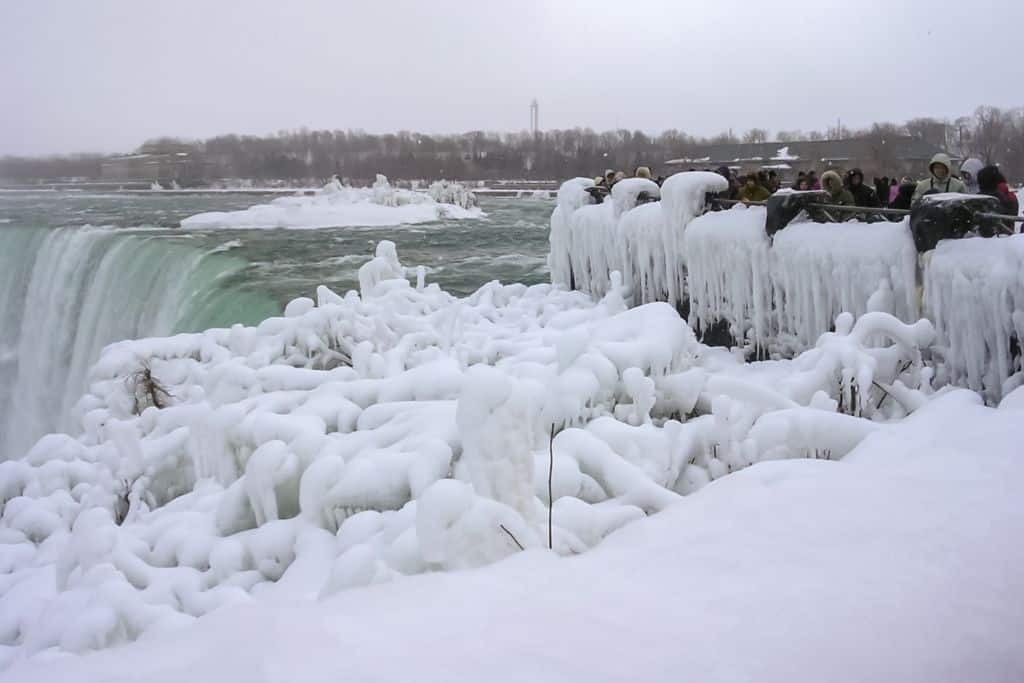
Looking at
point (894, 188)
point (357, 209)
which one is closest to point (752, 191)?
point (894, 188)

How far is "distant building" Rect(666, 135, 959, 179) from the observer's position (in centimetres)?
3373

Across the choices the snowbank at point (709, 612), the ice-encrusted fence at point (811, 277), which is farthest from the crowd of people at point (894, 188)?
the snowbank at point (709, 612)

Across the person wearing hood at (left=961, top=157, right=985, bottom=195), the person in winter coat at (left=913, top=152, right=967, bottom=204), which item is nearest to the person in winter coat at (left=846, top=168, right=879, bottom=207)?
the person wearing hood at (left=961, top=157, right=985, bottom=195)

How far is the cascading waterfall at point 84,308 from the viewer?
50.8ft

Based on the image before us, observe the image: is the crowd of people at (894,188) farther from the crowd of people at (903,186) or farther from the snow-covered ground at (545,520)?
the snow-covered ground at (545,520)

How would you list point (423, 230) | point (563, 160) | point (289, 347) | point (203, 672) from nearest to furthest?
1. point (203, 672)
2. point (289, 347)
3. point (423, 230)
4. point (563, 160)

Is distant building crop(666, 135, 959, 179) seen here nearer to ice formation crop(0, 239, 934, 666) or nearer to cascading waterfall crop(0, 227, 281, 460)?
cascading waterfall crop(0, 227, 281, 460)

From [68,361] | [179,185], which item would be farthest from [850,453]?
[179,185]

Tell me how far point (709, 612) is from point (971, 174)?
6.33 m

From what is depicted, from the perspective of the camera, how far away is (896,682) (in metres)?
2.01

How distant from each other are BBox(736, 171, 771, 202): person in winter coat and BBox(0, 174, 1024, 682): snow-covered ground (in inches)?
34.7

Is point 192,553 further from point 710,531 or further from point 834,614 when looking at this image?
point 834,614

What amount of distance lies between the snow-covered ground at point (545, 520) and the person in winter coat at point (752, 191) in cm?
88

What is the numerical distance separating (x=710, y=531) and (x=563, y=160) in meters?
52.4
